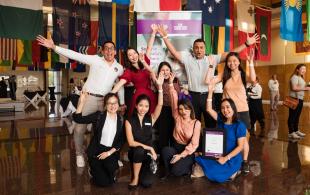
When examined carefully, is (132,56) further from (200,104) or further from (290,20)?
(290,20)

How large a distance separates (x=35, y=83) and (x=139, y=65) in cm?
2215

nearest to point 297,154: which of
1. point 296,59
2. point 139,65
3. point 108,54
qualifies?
point 139,65

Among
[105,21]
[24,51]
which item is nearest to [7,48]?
[24,51]

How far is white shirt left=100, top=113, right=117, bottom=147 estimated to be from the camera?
338cm

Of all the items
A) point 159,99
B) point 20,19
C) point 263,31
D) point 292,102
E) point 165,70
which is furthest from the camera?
point 263,31

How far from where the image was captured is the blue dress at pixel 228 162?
11.5 feet

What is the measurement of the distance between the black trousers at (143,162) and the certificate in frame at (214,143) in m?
0.72

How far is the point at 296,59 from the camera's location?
587 inches

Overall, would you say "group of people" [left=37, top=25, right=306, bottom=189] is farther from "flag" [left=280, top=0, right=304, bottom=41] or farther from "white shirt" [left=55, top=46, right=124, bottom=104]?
"flag" [left=280, top=0, right=304, bottom=41]

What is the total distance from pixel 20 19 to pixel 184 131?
15.7 feet

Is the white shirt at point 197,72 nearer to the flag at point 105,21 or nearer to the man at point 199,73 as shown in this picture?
the man at point 199,73

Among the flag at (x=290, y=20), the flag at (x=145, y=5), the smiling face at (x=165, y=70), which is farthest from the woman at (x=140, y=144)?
the flag at (x=290, y=20)

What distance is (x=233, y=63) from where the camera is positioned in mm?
3758

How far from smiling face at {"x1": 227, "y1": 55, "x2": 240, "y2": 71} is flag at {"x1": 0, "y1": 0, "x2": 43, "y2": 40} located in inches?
188
